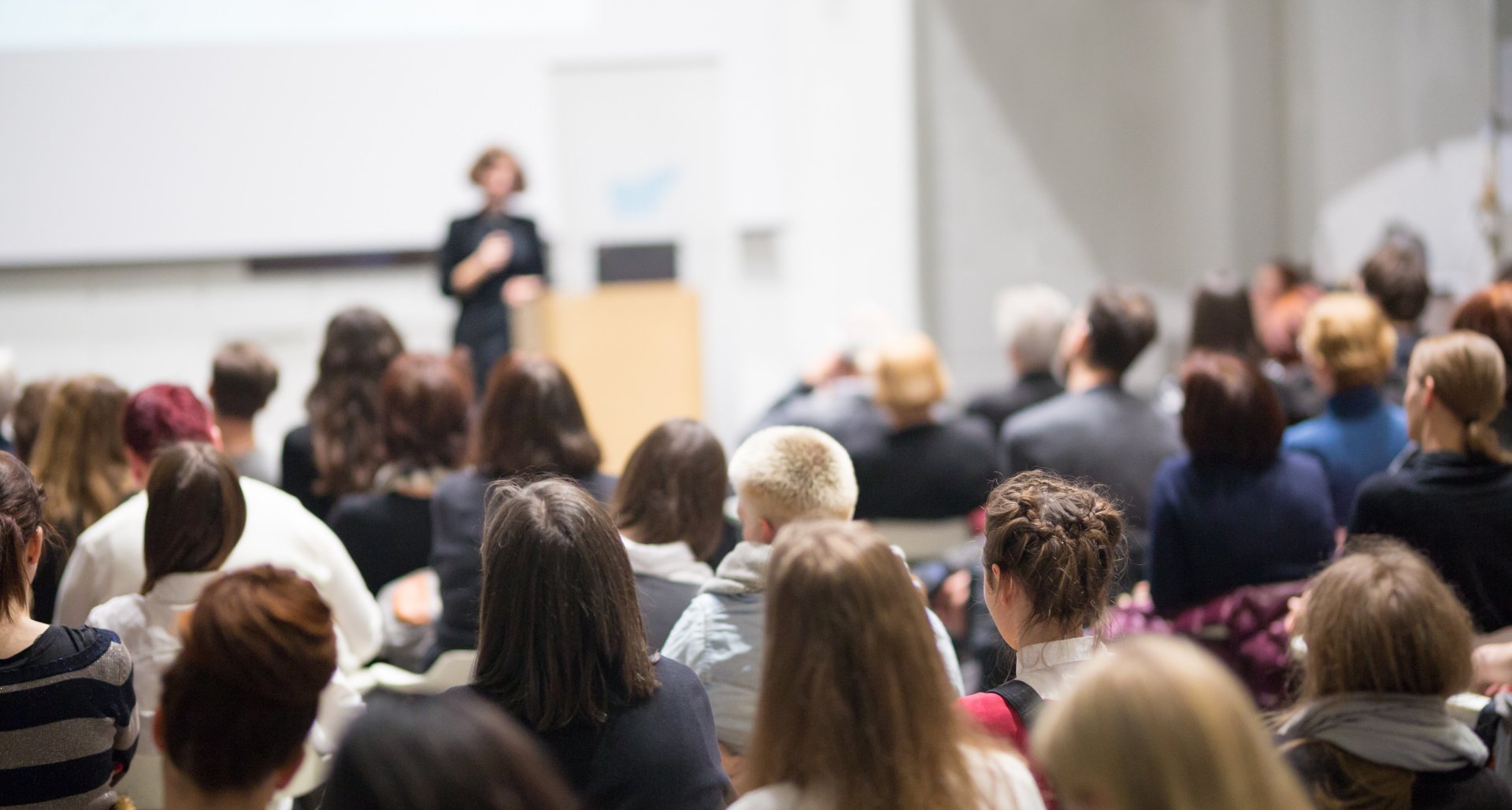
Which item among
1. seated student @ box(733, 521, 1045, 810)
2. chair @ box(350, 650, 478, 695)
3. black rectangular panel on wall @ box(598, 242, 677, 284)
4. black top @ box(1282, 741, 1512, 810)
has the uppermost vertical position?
black rectangular panel on wall @ box(598, 242, 677, 284)

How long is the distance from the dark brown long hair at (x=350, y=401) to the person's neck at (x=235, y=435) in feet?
0.62

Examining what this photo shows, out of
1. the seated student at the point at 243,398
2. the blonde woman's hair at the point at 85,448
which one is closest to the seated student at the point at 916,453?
the seated student at the point at 243,398

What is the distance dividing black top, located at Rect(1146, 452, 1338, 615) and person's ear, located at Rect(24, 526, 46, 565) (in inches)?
86.3

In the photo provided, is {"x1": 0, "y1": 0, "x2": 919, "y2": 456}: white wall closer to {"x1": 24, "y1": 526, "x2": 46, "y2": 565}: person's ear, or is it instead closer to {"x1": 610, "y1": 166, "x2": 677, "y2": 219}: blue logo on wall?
{"x1": 610, "y1": 166, "x2": 677, "y2": 219}: blue logo on wall

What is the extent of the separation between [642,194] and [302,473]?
2.43 metres

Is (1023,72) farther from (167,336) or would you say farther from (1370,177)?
(167,336)

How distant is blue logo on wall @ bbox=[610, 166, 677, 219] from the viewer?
5.68 m

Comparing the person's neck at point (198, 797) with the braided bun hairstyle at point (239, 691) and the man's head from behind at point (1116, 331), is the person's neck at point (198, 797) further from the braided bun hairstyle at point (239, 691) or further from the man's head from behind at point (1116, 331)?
the man's head from behind at point (1116, 331)

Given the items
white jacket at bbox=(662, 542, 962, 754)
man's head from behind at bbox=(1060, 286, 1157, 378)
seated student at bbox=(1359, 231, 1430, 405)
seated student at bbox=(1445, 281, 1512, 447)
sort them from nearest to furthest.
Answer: white jacket at bbox=(662, 542, 962, 754) → seated student at bbox=(1445, 281, 1512, 447) → man's head from behind at bbox=(1060, 286, 1157, 378) → seated student at bbox=(1359, 231, 1430, 405)

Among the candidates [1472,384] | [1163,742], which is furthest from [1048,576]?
[1472,384]

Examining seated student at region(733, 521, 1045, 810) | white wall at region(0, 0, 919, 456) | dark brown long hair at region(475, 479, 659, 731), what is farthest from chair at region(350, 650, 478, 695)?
white wall at region(0, 0, 919, 456)

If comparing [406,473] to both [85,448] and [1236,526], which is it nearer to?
[85,448]

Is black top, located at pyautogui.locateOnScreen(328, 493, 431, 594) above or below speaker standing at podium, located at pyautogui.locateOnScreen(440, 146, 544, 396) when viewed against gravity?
below

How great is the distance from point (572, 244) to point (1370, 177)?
4.01m
